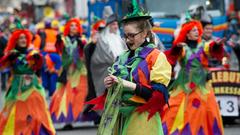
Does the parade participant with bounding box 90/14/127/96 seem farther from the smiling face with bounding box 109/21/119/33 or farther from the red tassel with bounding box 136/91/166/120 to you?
the red tassel with bounding box 136/91/166/120

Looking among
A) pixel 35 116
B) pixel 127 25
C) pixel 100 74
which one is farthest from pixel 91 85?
pixel 127 25

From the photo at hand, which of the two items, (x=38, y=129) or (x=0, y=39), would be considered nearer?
(x=38, y=129)

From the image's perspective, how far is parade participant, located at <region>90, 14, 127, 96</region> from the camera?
14977 millimetres

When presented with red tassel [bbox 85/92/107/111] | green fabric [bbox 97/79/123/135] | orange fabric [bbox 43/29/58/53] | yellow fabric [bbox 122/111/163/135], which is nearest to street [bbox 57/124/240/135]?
red tassel [bbox 85/92/107/111]

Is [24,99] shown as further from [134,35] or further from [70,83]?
[134,35]

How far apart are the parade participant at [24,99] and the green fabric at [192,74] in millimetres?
1807

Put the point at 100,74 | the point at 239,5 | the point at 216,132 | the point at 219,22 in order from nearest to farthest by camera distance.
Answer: the point at 216,132, the point at 100,74, the point at 239,5, the point at 219,22

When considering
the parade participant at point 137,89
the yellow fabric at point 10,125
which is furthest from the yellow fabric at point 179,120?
the parade participant at point 137,89

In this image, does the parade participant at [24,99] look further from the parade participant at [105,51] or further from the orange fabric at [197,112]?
the parade participant at [105,51]

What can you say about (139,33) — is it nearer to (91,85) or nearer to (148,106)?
(148,106)

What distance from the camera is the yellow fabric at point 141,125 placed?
Result: 7.81m

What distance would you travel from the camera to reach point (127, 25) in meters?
7.95

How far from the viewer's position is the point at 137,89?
771 centimetres

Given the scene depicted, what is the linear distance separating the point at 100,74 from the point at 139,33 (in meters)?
7.89
